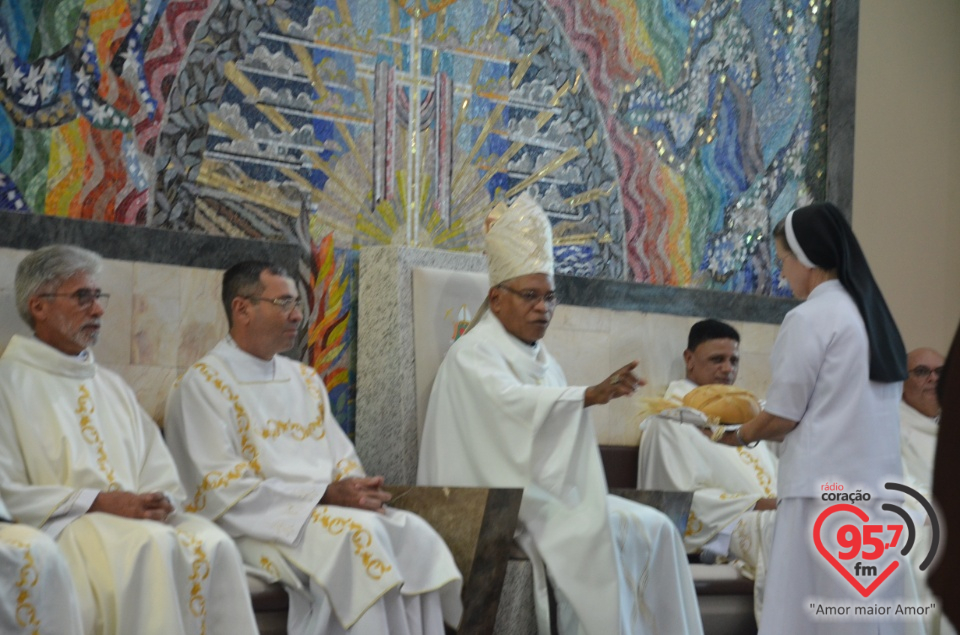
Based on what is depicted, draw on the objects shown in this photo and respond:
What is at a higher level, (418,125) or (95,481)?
(418,125)

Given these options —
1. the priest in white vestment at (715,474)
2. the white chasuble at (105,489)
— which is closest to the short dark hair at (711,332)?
the priest in white vestment at (715,474)

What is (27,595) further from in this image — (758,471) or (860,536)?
(758,471)

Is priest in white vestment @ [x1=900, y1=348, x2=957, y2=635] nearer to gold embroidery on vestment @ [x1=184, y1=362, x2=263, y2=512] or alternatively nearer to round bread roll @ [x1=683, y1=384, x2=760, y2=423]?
round bread roll @ [x1=683, y1=384, x2=760, y2=423]

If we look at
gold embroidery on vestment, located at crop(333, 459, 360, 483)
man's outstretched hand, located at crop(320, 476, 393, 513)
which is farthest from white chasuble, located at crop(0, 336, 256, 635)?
gold embroidery on vestment, located at crop(333, 459, 360, 483)

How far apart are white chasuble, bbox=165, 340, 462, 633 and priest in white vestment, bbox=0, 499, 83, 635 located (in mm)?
1000

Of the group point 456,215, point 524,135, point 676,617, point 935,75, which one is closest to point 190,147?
point 456,215

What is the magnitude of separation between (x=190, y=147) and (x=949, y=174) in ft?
17.6

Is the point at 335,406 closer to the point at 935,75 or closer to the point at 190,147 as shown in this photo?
the point at 190,147

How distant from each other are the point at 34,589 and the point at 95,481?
0.81 metres

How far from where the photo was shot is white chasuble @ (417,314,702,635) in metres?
5.23

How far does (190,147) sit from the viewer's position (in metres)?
5.75

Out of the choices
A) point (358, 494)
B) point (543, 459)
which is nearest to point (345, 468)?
point (358, 494)

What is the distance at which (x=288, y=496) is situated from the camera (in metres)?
4.91

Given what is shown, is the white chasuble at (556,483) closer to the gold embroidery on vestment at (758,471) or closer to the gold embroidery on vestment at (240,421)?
the gold embroidery on vestment at (240,421)
